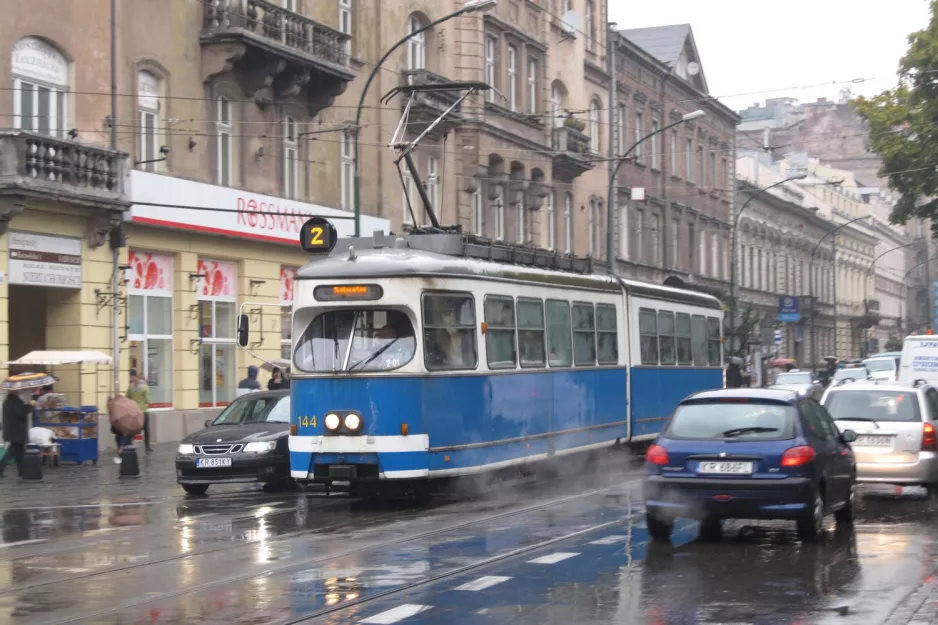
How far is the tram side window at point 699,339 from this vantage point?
2903 centimetres

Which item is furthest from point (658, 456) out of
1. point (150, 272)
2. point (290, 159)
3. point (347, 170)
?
point (347, 170)

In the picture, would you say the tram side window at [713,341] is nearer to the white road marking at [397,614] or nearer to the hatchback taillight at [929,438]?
the hatchback taillight at [929,438]

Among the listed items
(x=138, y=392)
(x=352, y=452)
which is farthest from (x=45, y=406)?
(x=352, y=452)

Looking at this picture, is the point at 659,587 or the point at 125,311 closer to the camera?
the point at 659,587

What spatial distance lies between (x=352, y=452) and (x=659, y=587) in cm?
700

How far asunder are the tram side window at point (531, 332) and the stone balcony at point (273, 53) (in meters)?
13.5

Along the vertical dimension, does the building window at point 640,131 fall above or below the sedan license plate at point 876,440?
above

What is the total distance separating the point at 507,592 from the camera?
35.9 ft

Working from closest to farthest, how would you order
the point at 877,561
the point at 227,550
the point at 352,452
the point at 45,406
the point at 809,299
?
1. the point at 877,561
2. the point at 227,550
3. the point at 352,452
4. the point at 45,406
5. the point at 809,299

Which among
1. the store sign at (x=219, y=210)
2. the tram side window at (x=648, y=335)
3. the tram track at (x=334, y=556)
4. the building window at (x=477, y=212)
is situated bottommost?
the tram track at (x=334, y=556)

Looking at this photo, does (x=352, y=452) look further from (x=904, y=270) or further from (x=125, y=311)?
(x=904, y=270)

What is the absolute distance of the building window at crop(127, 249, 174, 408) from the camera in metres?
30.4

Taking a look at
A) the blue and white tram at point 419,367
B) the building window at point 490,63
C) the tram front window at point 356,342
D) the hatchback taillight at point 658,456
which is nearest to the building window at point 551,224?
the building window at point 490,63

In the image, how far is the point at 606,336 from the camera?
2366cm
